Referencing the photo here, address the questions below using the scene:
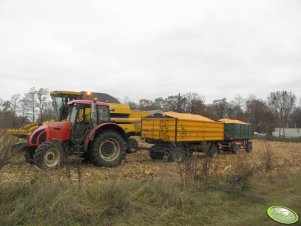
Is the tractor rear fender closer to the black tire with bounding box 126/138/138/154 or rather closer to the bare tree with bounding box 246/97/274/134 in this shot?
the black tire with bounding box 126/138/138/154

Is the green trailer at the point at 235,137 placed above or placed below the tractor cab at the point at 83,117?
below

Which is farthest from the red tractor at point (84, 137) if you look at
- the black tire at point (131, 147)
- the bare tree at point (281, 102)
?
the bare tree at point (281, 102)

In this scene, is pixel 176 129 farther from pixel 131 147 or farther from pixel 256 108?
pixel 256 108

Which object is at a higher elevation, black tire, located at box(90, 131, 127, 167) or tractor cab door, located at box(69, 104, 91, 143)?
tractor cab door, located at box(69, 104, 91, 143)

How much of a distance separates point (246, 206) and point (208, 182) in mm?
1104

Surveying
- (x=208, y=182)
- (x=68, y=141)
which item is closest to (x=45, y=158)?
(x=68, y=141)

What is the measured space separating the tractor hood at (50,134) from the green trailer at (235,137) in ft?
36.2

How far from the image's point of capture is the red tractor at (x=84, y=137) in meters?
10.1

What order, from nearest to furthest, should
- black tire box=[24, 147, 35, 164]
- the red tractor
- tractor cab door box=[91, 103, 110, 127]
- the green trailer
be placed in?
the red tractor, black tire box=[24, 147, 35, 164], tractor cab door box=[91, 103, 110, 127], the green trailer

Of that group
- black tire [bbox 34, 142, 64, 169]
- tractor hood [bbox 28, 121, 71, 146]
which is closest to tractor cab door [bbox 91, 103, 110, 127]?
tractor hood [bbox 28, 121, 71, 146]

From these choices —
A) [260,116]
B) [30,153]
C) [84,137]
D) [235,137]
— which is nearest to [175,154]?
[84,137]

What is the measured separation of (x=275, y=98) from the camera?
85.1 m

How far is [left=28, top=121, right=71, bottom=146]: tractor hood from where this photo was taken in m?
10.2

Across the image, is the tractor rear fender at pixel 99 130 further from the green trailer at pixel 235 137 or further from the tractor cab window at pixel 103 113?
the green trailer at pixel 235 137
